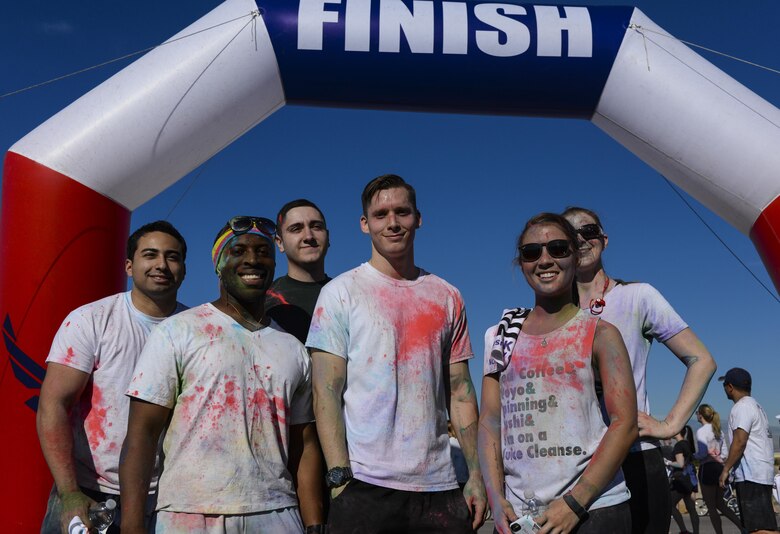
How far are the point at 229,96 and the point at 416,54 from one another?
1077 mm

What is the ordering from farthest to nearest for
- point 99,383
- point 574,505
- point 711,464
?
point 711,464
point 99,383
point 574,505

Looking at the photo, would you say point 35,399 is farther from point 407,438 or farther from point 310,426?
point 407,438

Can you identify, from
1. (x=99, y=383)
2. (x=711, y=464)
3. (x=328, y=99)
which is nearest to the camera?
(x=99, y=383)

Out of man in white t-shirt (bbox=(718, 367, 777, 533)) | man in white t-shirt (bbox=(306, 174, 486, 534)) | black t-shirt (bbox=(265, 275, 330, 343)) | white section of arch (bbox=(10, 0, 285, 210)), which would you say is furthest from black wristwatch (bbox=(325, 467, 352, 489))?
man in white t-shirt (bbox=(718, 367, 777, 533))

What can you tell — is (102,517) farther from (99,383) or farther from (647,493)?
(647,493)

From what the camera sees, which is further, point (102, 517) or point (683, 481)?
point (683, 481)

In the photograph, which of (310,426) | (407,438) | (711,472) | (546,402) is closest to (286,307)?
(310,426)

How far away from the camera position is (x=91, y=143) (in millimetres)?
4027

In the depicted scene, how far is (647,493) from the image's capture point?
8.86ft

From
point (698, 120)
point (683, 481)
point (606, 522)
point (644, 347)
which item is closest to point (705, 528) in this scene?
point (683, 481)

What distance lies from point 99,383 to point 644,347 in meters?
2.09

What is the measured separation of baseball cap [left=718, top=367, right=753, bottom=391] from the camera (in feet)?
21.7

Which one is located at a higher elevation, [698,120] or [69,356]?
[698,120]

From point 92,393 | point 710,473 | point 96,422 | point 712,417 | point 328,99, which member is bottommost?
point 710,473
